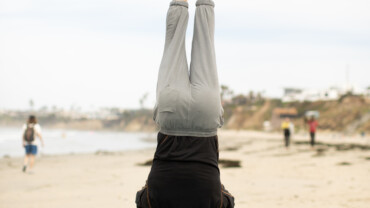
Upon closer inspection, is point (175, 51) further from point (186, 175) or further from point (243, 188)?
point (243, 188)

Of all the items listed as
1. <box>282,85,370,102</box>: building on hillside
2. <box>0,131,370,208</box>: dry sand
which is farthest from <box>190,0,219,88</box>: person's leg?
<box>282,85,370,102</box>: building on hillside

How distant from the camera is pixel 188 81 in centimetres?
192

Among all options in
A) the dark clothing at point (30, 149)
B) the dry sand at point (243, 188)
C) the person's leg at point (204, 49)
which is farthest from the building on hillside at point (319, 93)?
the person's leg at point (204, 49)

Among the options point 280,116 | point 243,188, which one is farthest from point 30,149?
point 280,116

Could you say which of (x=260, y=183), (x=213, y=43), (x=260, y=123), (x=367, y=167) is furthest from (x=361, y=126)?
Answer: (x=213, y=43)

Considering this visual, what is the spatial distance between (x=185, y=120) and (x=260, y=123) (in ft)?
264

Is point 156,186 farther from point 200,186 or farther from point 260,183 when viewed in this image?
point 260,183

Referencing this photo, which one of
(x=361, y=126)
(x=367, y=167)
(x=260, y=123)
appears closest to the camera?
(x=367, y=167)

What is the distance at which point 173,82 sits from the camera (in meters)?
1.90

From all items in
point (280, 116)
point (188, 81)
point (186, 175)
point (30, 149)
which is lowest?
point (280, 116)

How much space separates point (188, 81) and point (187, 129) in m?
0.26

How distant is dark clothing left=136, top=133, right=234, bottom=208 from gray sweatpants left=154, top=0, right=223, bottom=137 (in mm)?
60

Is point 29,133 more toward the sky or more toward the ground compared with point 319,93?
more toward the ground

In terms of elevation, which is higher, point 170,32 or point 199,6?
point 199,6
